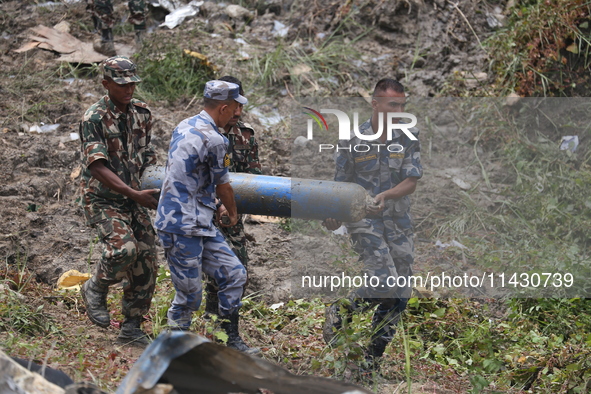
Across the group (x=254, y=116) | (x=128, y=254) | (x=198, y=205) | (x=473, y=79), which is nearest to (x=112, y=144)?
(x=128, y=254)

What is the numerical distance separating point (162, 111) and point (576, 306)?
470 cm

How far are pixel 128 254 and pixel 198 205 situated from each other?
0.57m

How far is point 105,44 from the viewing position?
344 inches

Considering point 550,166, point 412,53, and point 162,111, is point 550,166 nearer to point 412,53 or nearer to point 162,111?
point 412,53

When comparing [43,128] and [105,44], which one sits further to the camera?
[105,44]

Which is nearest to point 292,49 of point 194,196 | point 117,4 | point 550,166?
point 117,4

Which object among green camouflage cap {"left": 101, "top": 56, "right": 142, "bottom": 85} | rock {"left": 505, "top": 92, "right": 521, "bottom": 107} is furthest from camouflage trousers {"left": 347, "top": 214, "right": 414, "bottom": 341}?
rock {"left": 505, "top": 92, "right": 521, "bottom": 107}

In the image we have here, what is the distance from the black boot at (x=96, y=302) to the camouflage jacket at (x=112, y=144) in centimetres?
49

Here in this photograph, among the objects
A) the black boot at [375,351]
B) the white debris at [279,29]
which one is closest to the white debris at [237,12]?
the white debris at [279,29]

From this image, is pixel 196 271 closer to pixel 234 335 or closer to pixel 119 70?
pixel 234 335

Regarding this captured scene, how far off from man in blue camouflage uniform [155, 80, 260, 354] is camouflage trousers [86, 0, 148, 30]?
5454 millimetres

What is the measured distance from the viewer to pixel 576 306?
5195 mm

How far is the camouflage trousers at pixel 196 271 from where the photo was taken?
3.68m

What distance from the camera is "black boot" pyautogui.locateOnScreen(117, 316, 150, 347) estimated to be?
4.24 metres
